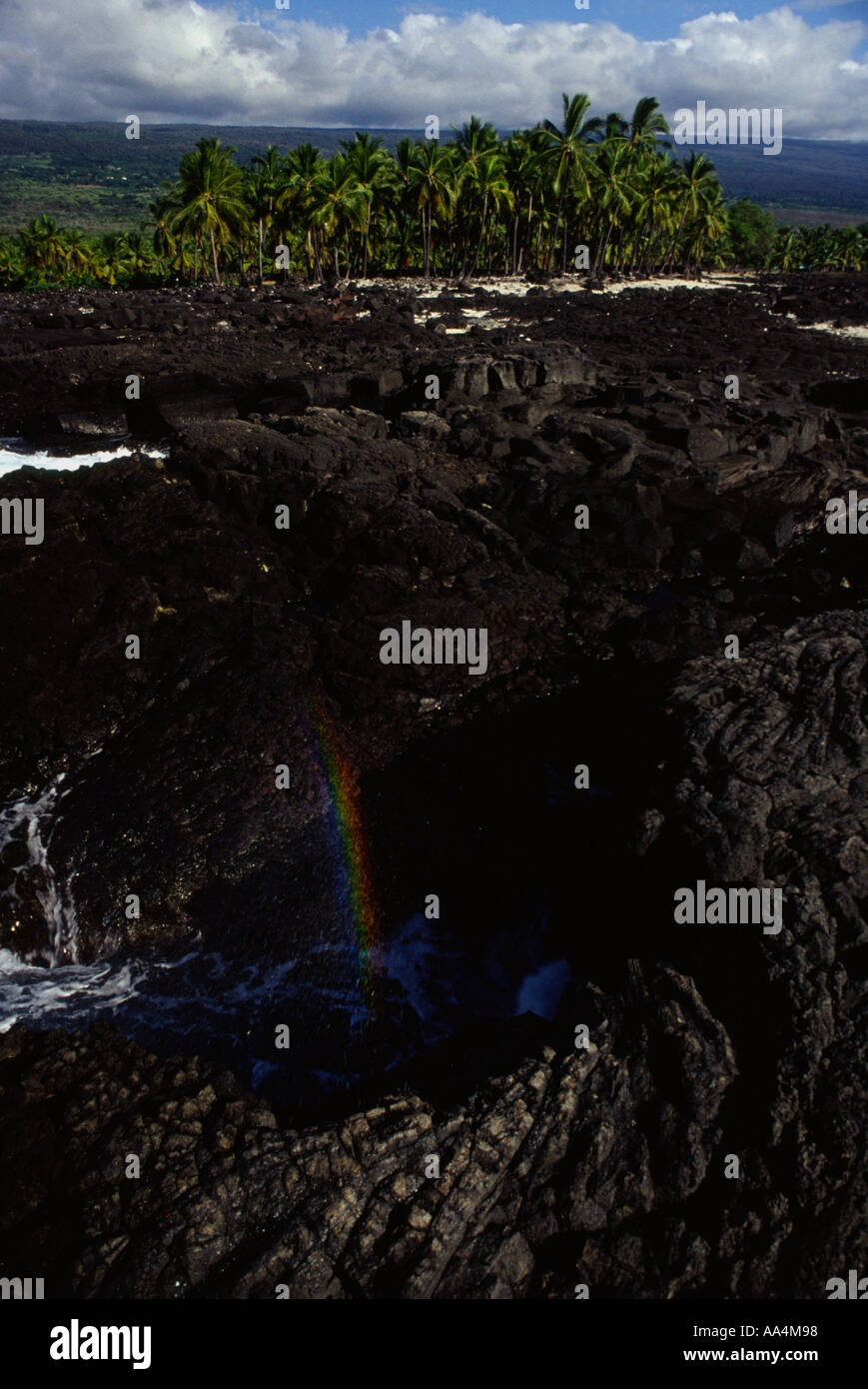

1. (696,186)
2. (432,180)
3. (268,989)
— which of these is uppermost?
(696,186)

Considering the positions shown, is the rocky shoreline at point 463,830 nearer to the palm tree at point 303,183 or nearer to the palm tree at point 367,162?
the palm tree at point 303,183

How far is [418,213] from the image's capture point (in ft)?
233

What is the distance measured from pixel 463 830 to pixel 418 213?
70725 millimetres

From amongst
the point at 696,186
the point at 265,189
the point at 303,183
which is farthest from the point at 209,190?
the point at 696,186

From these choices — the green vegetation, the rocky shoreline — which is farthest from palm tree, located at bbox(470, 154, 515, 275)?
the rocky shoreline

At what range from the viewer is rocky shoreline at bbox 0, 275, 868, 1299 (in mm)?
8562

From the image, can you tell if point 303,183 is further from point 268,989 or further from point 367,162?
point 268,989

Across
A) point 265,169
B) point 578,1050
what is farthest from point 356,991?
point 265,169

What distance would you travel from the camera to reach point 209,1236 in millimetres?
8445

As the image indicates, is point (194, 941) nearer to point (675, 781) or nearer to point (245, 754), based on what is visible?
point (245, 754)

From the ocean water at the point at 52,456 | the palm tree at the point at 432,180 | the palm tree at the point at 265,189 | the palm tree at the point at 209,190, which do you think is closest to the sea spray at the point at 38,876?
the ocean water at the point at 52,456

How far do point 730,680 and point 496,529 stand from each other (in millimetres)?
11251

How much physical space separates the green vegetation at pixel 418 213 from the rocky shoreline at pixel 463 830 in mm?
40772

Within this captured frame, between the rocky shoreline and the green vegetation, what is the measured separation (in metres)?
40.8
